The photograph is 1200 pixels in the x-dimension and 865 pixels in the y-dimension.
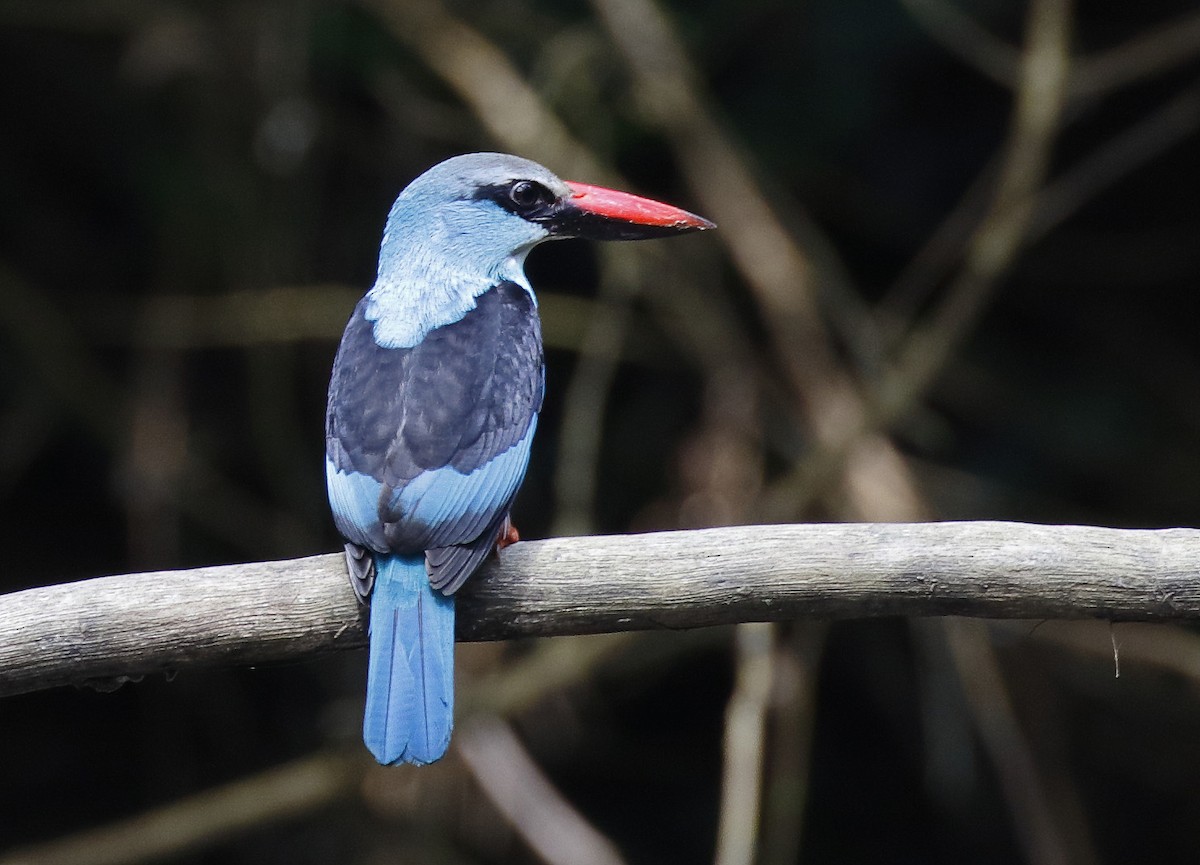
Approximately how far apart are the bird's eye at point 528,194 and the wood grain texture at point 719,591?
1.21 metres

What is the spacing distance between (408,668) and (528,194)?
1.34 meters

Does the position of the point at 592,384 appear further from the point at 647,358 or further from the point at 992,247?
the point at 992,247

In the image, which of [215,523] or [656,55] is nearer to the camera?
[656,55]

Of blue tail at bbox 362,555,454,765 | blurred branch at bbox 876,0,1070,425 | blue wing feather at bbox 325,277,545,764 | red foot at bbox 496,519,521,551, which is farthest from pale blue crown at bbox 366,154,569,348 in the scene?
blurred branch at bbox 876,0,1070,425

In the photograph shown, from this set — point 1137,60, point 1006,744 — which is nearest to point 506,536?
point 1006,744

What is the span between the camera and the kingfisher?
7.59 feet

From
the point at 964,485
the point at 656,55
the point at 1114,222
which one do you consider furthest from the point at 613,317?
the point at 1114,222

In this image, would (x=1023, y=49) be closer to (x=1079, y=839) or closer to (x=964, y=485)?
(x=964, y=485)

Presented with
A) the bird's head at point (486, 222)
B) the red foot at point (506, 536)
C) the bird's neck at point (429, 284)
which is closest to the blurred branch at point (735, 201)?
the bird's head at point (486, 222)

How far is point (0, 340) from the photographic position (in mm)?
4891

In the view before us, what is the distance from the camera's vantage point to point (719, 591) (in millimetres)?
2229

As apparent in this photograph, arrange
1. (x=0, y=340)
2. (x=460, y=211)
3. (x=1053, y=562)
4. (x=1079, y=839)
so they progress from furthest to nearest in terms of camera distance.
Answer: (x=0, y=340)
(x=1079, y=839)
(x=460, y=211)
(x=1053, y=562)

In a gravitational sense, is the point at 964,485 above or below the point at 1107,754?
above

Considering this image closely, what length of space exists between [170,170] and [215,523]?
117 centimetres
